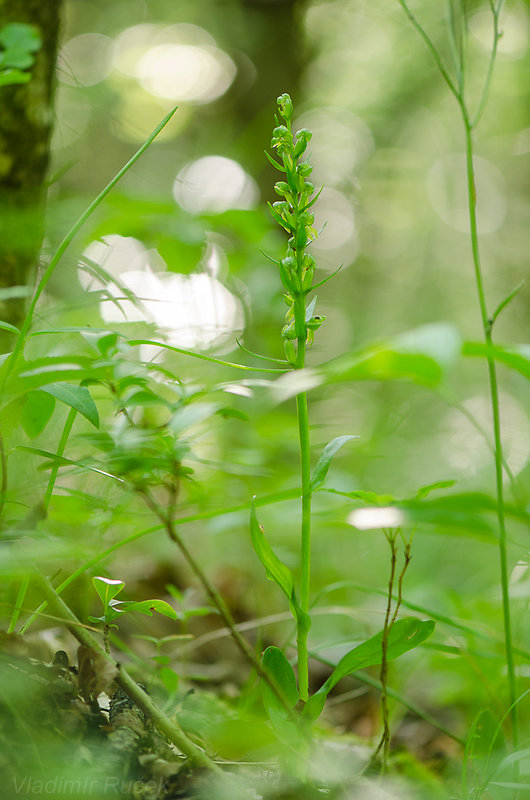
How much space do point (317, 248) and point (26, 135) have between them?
4.87 m

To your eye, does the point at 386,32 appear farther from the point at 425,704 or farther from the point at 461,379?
the point at 425,704

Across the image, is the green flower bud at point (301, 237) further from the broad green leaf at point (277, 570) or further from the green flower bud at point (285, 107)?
the broad green leaf at point (277, 570)

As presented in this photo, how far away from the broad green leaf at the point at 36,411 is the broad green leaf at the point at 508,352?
15.9 inches

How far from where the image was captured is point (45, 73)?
1.05 meters

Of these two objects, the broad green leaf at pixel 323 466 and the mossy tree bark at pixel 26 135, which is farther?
the mossy tree bark at pixel 26 135

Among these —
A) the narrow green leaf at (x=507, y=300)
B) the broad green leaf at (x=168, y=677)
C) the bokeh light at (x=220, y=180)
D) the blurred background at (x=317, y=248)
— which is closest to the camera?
the narrow green leaf at (x=507, y=300)

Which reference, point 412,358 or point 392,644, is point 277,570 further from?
point 412,358

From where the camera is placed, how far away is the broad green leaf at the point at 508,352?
410 millimetres

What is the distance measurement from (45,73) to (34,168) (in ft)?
0.60

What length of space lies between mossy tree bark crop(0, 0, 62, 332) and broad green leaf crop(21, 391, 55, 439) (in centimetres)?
43

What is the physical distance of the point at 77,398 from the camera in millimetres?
524

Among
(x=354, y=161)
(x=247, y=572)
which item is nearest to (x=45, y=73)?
(x=247, y=572)

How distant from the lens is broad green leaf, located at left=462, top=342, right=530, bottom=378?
1.34ft

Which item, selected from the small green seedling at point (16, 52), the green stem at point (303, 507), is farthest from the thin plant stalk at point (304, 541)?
the small green seedling at point (16, 52)
